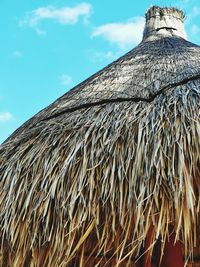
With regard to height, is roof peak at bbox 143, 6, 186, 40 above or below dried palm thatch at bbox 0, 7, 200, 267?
above

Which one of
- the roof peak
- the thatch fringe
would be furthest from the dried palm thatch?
the roof peak

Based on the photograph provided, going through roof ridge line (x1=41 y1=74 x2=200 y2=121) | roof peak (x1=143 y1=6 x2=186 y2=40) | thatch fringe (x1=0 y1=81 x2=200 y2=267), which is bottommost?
thatch fringe (x1=0 y1=81 x2=200 y2=267)

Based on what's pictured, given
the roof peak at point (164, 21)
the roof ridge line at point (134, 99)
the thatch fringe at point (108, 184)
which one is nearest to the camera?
the thatch fringe at point (108, 184)

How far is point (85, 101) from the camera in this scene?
1.76 m

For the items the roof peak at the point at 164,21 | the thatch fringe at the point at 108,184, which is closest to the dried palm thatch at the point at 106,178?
the thatch fringe at the point at 108,184

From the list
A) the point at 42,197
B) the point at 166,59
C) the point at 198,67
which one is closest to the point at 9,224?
the point at 42,197

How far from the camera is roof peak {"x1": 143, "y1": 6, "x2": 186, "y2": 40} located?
10.6 feet

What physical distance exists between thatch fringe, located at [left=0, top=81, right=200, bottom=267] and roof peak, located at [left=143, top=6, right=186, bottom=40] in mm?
1797

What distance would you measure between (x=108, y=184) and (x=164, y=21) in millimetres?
2283

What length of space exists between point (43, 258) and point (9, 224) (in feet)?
0.52

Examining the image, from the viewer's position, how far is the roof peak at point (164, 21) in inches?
127

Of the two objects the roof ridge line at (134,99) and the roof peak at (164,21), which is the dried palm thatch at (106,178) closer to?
Result: the roof ridge line at (134,99)

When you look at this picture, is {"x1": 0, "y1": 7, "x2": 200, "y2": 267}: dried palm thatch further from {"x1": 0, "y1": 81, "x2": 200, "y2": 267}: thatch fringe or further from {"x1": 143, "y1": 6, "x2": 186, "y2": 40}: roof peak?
{"x1": 143, "y1": 6, "x2": 186, "y2": 40}: roof peak

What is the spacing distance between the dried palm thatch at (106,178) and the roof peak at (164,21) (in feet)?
5.45
